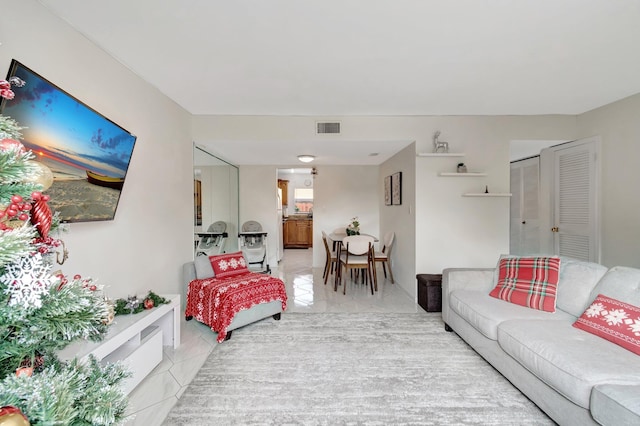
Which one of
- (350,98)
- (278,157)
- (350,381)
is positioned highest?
(350,98)

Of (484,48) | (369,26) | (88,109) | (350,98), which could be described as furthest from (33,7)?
(484,48)

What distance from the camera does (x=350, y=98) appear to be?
120 inches

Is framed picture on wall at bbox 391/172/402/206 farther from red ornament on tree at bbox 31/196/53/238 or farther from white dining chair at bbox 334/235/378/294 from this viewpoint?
red ornament on tree at bbox 31/196/53/238

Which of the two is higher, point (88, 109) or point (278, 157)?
point (278, 157)

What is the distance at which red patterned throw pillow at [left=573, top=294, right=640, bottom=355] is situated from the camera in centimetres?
161

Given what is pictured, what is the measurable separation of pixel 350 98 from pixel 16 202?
9.41 ft

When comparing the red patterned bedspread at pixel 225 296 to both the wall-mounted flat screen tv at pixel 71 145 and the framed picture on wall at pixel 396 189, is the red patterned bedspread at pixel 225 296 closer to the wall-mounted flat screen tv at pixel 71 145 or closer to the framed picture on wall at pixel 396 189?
the wall-mounted flat screen tv at pixel 71 145

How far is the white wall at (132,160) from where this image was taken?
1618mm

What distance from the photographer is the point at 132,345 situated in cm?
197

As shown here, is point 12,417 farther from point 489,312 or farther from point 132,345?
point 489,312

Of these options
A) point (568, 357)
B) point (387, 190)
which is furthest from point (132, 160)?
point (387, 190)

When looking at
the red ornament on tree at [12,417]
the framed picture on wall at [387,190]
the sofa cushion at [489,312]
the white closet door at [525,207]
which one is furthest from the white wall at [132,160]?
the white closet door at [525,207]

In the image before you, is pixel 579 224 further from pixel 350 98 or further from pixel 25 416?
pixel 25 416

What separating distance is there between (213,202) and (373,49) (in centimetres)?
335
